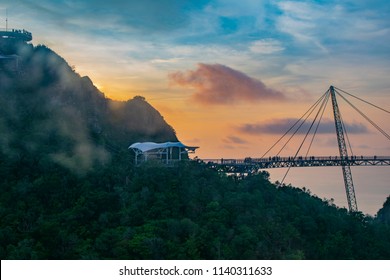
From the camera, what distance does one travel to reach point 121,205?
4884 centimetres

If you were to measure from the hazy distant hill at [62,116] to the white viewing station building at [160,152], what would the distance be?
11.6ft

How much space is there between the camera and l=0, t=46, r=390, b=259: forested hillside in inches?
1667

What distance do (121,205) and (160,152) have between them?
11.6 meters

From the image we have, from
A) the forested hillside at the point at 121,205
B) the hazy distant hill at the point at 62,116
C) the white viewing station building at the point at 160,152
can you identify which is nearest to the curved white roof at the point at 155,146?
the white viewing station building at the point at 160,152

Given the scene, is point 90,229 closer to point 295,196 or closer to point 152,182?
point 152,182

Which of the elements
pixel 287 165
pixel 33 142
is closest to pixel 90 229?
pixel 33 142

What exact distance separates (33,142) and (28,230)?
1348 cm

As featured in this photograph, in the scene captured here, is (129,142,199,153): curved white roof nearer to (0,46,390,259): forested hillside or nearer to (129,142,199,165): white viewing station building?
(129,142,199,165): white viewing station building

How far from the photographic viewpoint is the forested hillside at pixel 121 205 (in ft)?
139

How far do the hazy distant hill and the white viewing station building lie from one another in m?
3.54

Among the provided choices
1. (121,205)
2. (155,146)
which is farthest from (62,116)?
(121,205)

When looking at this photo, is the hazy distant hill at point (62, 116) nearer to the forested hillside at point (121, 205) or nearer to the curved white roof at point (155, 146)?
the forested hillside at point (121, 205)

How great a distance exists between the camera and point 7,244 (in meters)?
41.0
